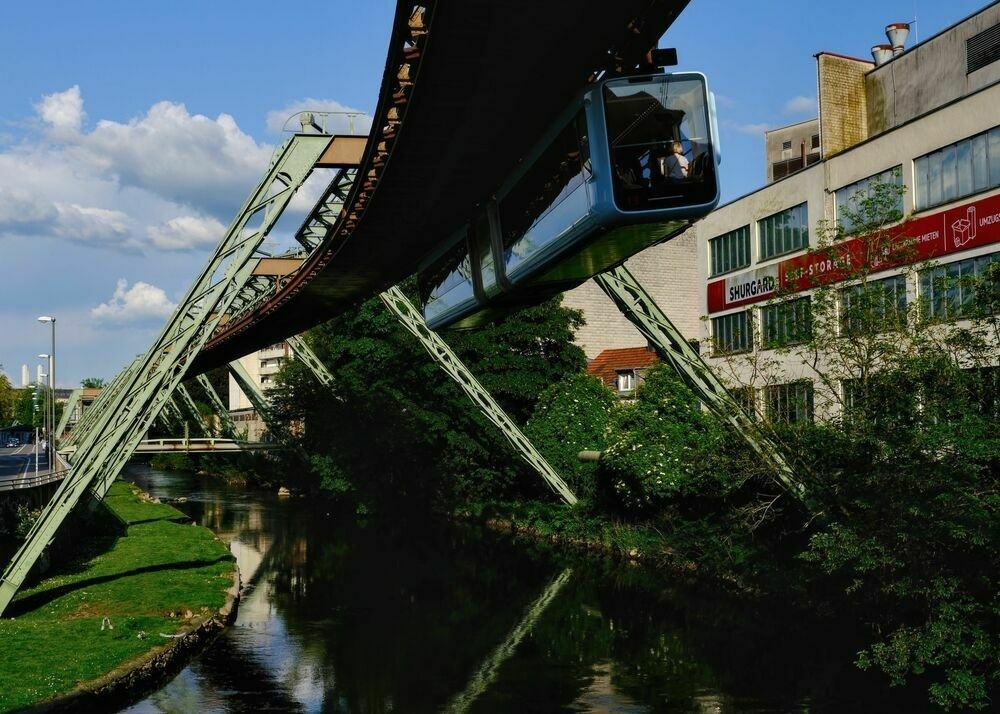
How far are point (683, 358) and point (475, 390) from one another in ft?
73.4

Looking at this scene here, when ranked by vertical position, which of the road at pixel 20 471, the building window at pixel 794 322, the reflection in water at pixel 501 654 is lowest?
the reflection in water at pixel 501 654

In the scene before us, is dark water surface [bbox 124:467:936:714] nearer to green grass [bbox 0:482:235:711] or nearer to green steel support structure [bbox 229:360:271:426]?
green grass [bbox 0:482:235:711]

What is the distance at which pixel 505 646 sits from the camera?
26703 millimetres

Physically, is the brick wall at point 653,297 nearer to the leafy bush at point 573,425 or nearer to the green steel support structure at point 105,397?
the leafy bush at point 573,425

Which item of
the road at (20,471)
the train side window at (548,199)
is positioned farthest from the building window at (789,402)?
the road at (20,471)

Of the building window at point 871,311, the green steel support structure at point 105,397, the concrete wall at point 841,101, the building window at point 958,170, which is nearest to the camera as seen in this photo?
the building window at point 871,311

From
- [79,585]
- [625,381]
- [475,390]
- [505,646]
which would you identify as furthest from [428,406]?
[505,646]

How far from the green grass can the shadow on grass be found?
0.03 metres

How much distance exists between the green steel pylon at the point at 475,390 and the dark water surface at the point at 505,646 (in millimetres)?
5407

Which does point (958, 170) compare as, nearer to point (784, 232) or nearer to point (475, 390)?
point (784, 232)

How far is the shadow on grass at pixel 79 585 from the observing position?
85.9ft

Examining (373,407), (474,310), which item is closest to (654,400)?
(474,310)

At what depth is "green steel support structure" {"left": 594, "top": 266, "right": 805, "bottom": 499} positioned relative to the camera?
26719 millimetres

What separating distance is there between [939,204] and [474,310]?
18.6 m
